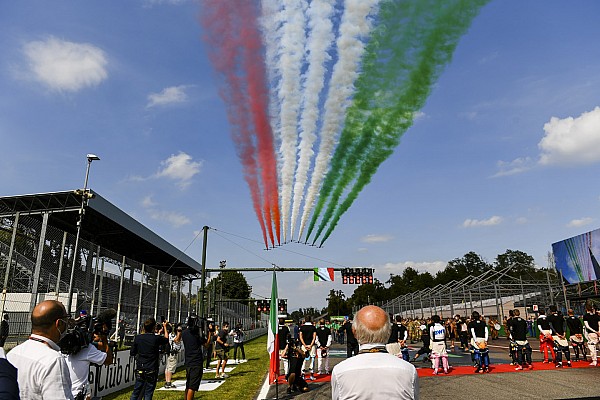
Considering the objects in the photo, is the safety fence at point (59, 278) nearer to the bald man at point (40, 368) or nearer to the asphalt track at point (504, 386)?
the asphalt track at point (504, 386)

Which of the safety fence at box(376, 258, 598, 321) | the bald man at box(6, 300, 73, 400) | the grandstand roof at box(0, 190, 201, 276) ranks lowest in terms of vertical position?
the bald man at box(6, 300, 73, 400)

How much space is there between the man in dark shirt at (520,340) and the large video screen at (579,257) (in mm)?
23001

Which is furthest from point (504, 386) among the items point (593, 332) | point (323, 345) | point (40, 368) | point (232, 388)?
point (40, 368)

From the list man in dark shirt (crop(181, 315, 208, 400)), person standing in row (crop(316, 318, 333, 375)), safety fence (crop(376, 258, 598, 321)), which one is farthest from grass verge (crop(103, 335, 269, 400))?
safety fence (crop(376, 258, 598, 321))

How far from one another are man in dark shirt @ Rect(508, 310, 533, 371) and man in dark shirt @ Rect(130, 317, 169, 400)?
11.8 meters

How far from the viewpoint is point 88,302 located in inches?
690

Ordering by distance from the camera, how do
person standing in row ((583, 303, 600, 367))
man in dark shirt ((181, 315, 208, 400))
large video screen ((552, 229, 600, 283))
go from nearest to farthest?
man in dark shirt ((181, 315, 208, 400)) → person standing in row ((583, 303, 600, 367)) → large video screen ((552, 229, 600, 283))

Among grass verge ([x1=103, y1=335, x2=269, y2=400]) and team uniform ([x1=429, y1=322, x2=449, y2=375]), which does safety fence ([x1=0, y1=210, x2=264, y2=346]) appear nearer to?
grass verge ([x1=103, y1=335, x2=269, y2=400])

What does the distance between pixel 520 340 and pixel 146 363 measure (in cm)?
1230

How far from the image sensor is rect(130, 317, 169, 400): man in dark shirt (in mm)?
8141

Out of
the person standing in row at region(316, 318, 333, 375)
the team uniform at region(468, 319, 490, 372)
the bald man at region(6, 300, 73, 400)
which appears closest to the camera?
the bald man at region(6, 300, 73, 400)

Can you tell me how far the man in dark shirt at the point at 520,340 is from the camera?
14.3 m

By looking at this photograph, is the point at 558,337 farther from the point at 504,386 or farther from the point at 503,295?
the point at 503,295

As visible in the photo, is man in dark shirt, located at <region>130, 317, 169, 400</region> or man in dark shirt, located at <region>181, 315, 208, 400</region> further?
man in dark shirt, located at <region>181, 315, 208, 400</region>
